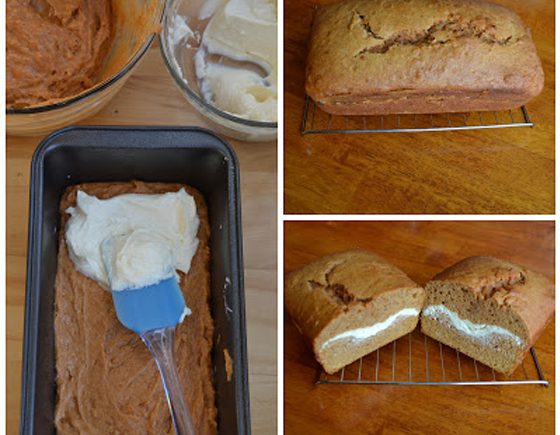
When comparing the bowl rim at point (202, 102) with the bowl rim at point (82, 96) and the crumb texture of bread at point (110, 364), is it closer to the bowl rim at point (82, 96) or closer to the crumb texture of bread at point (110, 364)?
the bowl rim at point (82, 96)

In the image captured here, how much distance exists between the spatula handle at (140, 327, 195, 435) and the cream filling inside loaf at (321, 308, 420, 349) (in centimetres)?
40

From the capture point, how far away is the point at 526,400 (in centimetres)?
138

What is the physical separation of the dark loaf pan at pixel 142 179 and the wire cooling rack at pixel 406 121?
36cm

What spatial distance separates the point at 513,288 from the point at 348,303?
37 cm

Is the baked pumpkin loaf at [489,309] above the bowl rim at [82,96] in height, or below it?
below

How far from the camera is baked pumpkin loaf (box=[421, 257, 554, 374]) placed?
134 centimetres

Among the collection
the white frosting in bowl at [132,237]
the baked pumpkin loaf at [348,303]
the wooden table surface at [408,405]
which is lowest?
the wooden table surface at [408,405]

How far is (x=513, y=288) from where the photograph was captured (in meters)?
1.35

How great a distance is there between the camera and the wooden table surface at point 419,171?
1.35 m

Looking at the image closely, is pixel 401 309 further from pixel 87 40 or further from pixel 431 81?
pixel 87 40

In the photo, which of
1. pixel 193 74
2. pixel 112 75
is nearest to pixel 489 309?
pixel 193 74

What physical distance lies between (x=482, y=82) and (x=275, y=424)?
798mm

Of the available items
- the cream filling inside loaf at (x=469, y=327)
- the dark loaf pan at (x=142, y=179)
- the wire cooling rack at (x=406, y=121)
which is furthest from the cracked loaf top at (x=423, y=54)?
the cream filling inside loaf at (x=469, y=327)

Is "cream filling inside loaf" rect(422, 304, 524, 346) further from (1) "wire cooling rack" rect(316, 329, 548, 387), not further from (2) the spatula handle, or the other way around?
(2) the spatula handle
